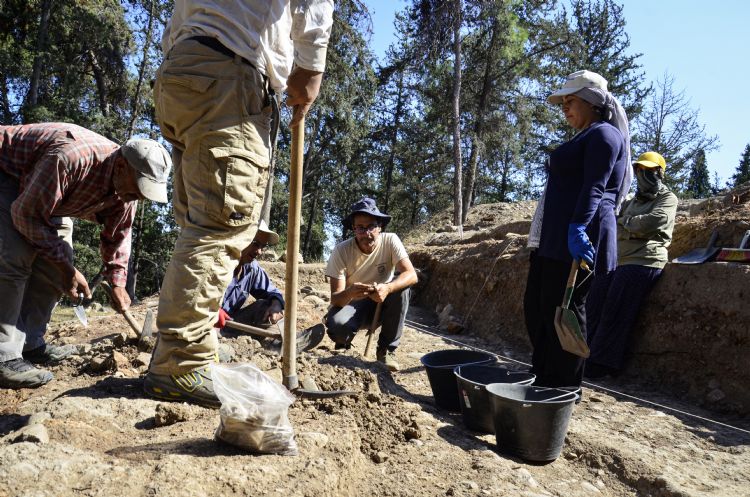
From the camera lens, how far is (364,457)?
2.29m

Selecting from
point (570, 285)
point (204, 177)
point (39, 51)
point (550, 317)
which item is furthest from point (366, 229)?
point (39, 51)

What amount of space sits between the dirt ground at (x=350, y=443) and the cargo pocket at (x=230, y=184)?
0.79 metres

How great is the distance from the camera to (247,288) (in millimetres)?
4844

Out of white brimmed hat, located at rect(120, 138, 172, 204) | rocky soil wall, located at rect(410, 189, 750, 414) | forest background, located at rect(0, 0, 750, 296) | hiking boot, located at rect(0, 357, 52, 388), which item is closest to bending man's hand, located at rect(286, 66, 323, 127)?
white brimmed hat, located at rect(120, 138, 172, 204)

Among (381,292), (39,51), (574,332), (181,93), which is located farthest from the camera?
(39,51)

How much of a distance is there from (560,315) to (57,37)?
62.6ft

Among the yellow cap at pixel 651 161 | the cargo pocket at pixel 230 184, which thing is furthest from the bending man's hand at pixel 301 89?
the yellow cap at pixel 651 161

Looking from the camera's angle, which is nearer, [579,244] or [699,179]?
[579,244]

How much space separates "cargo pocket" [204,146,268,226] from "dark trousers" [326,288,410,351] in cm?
229

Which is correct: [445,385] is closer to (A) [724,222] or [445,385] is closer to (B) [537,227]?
(B) [537,227]

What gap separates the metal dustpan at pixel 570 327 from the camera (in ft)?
9.57

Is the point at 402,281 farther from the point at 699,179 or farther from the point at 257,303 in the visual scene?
the point at 699,179

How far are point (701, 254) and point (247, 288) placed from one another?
450 centimetres

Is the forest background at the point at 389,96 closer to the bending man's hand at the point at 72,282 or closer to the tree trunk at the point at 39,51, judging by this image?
the tree trunk at the point at 39,51
